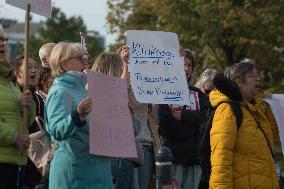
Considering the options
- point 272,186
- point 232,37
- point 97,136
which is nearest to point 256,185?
point 272,186

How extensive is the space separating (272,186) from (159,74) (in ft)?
5.86

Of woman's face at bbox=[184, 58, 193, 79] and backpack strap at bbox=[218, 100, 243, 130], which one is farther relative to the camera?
woman's face at bbox=[184, 58, 193, 79]

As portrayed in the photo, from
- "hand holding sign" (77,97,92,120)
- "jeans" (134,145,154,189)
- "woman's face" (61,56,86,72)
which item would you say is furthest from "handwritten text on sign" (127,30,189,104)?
"hand holding sign" (77,97,92,120)

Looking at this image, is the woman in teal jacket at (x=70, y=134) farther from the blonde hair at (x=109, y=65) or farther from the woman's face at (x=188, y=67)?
the woman's face at (x=188, y=67)

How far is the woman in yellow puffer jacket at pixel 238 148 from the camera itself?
272 inches

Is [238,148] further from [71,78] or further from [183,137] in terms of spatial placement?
[183,137]

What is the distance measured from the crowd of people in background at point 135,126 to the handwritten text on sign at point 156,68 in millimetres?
144

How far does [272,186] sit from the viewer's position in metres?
7.03

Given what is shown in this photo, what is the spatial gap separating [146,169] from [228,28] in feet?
82.5

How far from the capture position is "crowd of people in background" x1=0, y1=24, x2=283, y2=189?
6.21 m

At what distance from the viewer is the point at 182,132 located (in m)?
8.92

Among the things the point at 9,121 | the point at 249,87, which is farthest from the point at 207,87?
the point at 9,121

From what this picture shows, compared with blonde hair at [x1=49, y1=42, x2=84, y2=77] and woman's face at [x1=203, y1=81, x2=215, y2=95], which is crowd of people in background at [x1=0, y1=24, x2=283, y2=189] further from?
woman's face at [x1=203, y1=81, x2=215, y2=95]

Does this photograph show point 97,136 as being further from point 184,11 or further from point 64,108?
point 184,11
